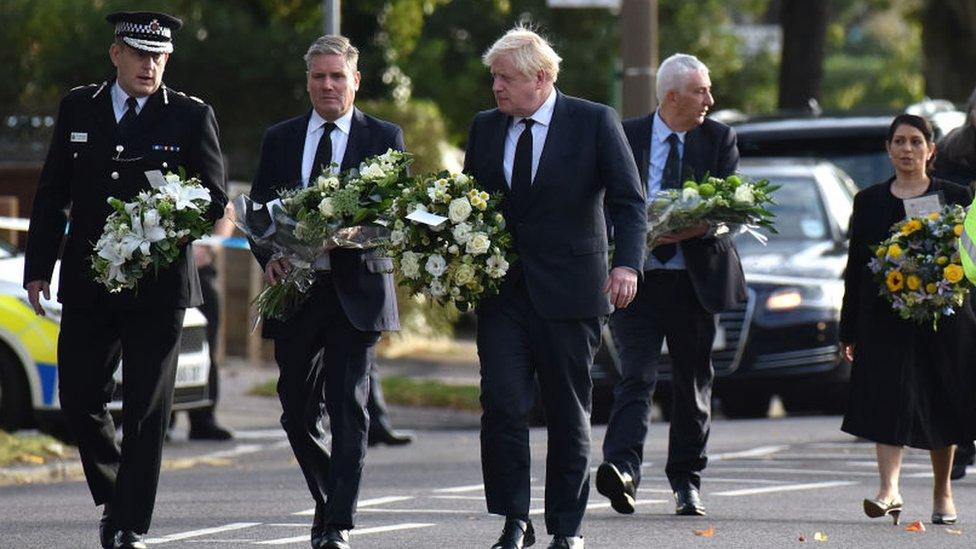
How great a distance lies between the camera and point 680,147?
376 inches

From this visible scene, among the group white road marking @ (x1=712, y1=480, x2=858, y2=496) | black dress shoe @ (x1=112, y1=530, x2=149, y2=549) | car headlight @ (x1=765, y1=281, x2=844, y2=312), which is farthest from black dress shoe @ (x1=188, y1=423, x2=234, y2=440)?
black dress shoe @ (x1=112, y1=530, x2=149, y2=549)

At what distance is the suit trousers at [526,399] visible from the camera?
7.67 m

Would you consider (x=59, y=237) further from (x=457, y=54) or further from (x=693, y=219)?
(x=457, y=54)

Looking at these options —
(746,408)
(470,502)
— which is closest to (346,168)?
(470,502)

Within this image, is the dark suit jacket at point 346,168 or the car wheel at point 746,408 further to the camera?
the car wheel at point 746,408

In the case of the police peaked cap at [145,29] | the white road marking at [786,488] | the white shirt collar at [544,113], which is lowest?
the white road marking at [786,488]

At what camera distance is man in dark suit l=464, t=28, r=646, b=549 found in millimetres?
7621

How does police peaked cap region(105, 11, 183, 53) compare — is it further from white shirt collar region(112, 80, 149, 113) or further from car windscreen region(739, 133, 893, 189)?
car windscreen region(739, 133, 893, 189)

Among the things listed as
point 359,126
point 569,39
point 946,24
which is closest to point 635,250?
point 359,126

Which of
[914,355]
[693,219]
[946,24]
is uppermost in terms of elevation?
[946,24]

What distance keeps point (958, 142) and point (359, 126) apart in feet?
12.4

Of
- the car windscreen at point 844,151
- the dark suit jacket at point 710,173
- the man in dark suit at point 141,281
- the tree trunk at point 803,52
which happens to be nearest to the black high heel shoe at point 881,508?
the dark suit jacket at point 710,173

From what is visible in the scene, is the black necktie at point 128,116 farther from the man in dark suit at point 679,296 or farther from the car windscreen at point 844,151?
the car windscreen at point 844,151

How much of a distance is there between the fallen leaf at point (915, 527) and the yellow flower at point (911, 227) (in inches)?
47.6
